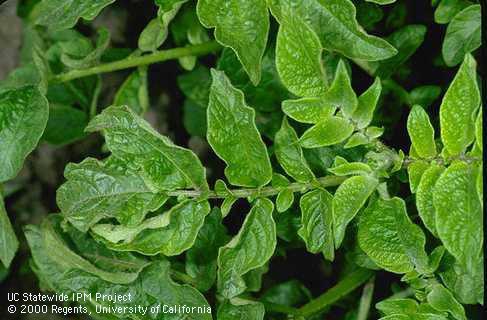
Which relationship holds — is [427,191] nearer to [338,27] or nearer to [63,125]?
[338,27]

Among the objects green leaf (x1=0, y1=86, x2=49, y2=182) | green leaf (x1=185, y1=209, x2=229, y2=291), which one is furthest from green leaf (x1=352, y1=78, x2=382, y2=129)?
green leaf (x1=0, y1=86, x2=49, y2=182)

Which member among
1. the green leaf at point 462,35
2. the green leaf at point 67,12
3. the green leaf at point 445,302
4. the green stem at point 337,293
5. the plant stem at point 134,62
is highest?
the green leaf at point 67,12

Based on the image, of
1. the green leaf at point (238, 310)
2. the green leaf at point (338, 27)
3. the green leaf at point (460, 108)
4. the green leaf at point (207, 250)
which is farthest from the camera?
the green leaf at point (207, 250)

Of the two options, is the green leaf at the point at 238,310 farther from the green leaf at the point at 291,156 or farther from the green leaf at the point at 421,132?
the green leaf at the point at 421,132

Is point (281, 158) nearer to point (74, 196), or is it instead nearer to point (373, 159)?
point (373, 159)

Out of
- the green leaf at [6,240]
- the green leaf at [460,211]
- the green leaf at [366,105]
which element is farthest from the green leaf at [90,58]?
the green leaf at [460,211]

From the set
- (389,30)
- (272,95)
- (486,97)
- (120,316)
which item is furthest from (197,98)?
(486,97)
